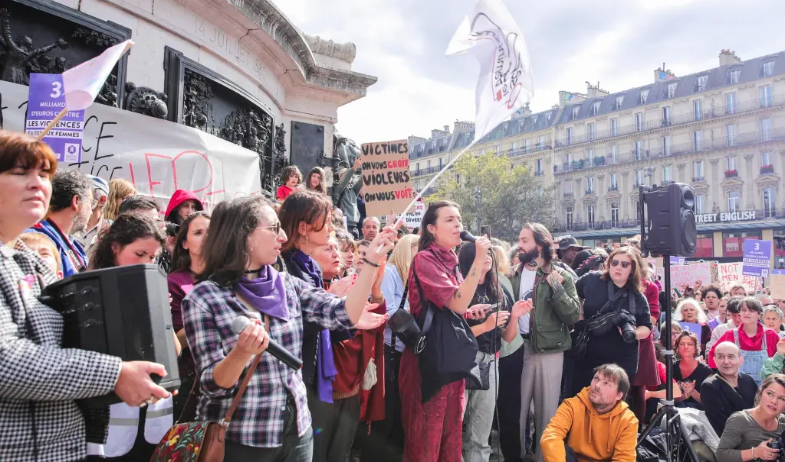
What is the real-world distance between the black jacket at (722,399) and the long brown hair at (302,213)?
4626mm

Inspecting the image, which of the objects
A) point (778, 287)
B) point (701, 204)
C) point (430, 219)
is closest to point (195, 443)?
point (430, 219)

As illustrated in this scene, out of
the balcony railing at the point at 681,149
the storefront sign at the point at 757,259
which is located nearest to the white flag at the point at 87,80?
the storefront sign at the point at 757,259

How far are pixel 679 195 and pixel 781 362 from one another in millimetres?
2306

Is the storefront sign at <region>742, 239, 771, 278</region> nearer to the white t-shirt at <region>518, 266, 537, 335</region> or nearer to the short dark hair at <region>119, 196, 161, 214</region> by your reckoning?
the white t-shirt at <region>518, 266, 537, 335</region>

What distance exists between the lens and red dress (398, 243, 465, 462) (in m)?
3.82

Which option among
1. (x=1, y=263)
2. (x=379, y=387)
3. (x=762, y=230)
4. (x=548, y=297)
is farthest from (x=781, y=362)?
(x=762, y=230)

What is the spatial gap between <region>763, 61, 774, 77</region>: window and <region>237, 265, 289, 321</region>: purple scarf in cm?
5542

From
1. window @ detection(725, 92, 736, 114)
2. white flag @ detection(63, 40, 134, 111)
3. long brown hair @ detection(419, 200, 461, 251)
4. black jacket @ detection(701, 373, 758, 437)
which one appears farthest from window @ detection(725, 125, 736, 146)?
white flag @ detection(63, 40, 134, 111)

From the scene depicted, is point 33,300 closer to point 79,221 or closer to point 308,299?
→ point 308,299

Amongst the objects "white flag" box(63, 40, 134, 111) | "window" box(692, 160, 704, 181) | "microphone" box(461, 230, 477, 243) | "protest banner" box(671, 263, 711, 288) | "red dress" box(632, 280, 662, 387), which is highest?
"window" box(692, 160, 704, 181)

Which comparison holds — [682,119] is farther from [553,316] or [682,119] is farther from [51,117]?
[51,117]

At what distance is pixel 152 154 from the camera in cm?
562

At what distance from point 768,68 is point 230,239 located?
56147 mm

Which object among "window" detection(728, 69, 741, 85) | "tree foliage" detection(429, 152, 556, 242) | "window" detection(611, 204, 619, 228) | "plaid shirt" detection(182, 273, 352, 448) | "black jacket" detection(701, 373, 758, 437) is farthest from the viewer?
"window" detection(611, 204, 619, 228)
